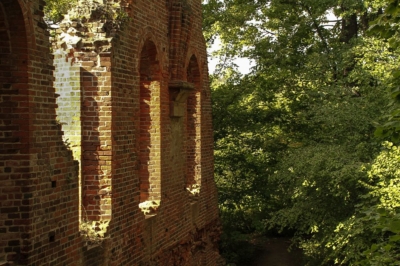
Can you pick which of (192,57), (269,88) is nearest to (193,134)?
(192,57)

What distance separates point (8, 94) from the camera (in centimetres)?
531

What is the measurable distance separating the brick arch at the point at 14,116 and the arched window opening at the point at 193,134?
23.9 feet

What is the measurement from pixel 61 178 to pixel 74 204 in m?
0.46

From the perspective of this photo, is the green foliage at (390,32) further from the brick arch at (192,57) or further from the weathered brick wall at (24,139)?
the brick arch at (192,57)

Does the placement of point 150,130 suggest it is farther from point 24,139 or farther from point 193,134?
point 24,139

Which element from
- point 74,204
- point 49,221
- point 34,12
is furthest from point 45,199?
point 34,12

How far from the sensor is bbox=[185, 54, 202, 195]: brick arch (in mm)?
12477

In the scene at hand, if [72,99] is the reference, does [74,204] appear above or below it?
below

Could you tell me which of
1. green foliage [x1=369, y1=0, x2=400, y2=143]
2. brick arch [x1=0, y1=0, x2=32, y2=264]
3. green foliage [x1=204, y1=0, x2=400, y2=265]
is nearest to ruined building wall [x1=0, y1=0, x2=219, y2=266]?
brick arch [x1=0, y1=0, x2=32, y2=264]

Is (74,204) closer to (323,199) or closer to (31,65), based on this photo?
(31,65)

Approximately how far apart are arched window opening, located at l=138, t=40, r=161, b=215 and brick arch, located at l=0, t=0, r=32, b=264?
4256mm

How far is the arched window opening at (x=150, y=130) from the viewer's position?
374 inches

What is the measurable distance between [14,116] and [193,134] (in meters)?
7.48

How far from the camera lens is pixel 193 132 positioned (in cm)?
1259
